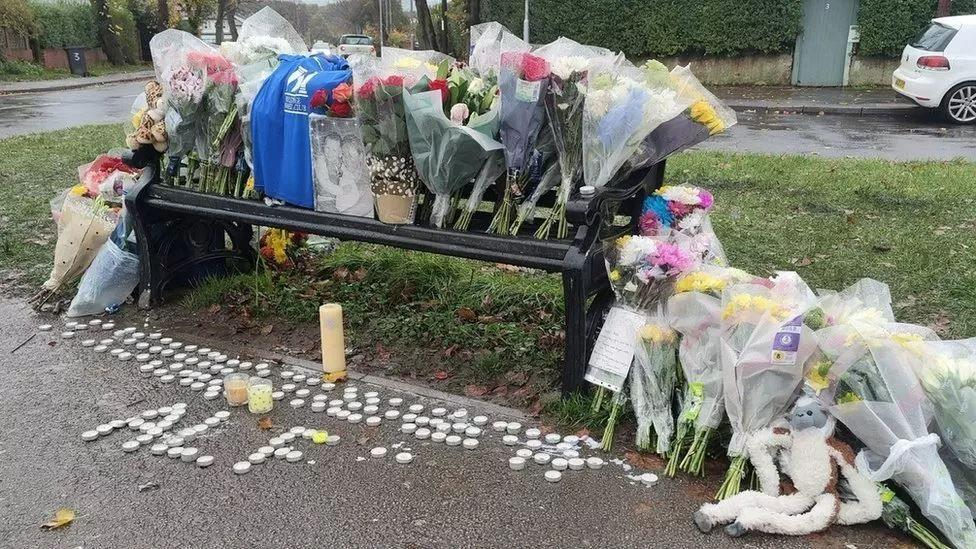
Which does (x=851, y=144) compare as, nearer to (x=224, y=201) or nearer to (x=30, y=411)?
(x=224, y=201)

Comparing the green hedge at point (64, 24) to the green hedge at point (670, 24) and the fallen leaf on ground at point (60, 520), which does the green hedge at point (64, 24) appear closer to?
the green hedge at point (670, 24)

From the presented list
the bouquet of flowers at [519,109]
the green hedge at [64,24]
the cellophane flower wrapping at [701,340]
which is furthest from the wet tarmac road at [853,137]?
the green hedge at [64,24]

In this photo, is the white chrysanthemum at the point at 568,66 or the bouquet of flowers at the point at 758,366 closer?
the bouquet of flowers at the point at 758,366

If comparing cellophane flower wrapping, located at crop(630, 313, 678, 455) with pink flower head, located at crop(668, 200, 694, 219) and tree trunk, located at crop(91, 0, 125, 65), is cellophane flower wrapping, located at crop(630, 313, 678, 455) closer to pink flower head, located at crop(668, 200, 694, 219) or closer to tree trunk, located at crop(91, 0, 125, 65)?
pink flower head, located at crop(668, 200, 694, 219)

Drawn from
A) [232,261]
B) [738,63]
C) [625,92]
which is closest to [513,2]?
[738,63]

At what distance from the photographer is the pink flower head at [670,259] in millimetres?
3092

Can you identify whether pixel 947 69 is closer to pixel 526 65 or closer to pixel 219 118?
pixel 526 65

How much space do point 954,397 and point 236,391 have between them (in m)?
2.72

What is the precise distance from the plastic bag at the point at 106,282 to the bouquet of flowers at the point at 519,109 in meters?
2.39

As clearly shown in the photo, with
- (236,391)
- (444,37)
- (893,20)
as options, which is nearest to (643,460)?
(236,391)

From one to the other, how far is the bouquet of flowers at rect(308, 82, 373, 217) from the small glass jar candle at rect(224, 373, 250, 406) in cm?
95

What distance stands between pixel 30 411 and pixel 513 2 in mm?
19142

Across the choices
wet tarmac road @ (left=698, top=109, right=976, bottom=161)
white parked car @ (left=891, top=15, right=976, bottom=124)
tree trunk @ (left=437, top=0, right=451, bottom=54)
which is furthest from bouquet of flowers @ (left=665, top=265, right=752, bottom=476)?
tree trunk @ (left=437, top=0, right=451, bottom=54)

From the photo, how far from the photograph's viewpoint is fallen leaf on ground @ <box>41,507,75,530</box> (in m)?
2.59
